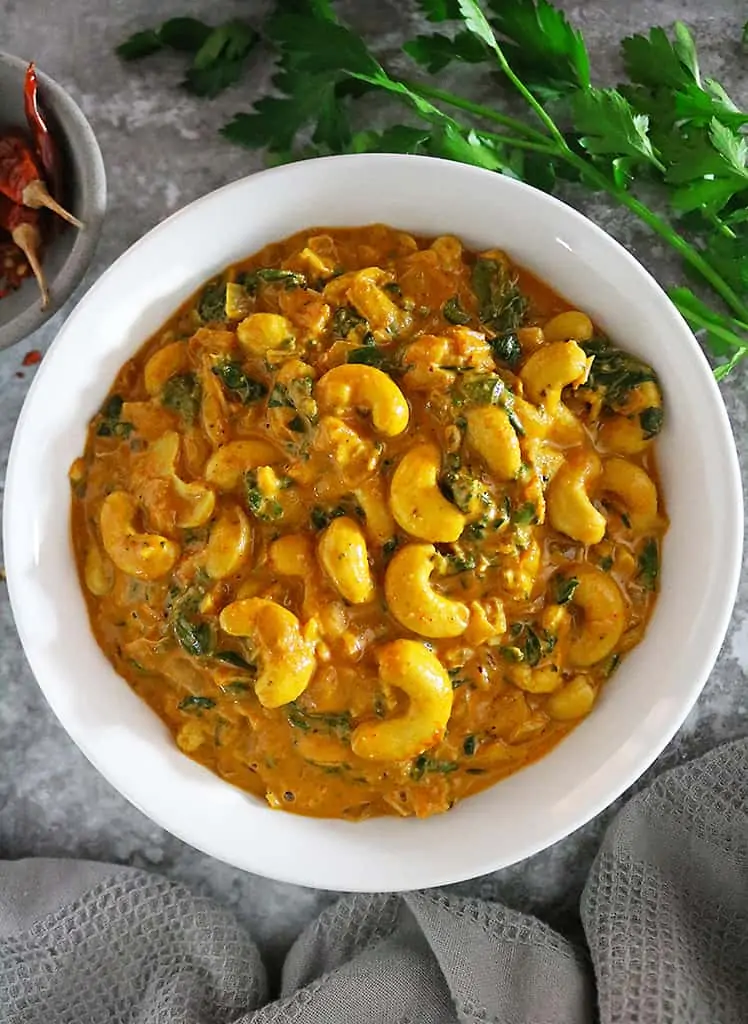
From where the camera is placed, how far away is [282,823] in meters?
1.85

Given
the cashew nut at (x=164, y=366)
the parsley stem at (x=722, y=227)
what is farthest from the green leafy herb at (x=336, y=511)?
the parsley stem at (x=722, y=227)

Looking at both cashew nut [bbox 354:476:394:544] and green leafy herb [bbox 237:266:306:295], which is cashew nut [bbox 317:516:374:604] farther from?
green leafy herb [bbox 237:266:306:295]

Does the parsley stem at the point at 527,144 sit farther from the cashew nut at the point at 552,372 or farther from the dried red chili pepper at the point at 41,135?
the dried red chili pepper at the point at 41,135

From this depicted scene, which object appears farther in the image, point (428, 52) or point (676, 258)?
point (676, 258)

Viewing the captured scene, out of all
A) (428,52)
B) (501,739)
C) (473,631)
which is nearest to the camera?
(473,631)

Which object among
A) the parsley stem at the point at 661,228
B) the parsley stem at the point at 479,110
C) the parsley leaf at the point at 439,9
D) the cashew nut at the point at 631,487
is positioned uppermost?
the parsley leaf at the point at 439,9

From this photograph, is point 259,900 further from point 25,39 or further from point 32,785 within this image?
point 25,39

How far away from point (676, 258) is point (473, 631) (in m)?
0.89

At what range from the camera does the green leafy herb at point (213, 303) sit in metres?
1.83

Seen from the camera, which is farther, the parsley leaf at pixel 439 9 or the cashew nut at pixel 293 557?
the parsley leaf at pixel 439 9

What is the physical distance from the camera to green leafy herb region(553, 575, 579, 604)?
173cm

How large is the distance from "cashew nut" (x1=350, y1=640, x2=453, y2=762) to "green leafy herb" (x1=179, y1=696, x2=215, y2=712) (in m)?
0.25

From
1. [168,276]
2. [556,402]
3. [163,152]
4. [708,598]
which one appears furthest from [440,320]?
[163,152]

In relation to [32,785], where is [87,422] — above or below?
above
